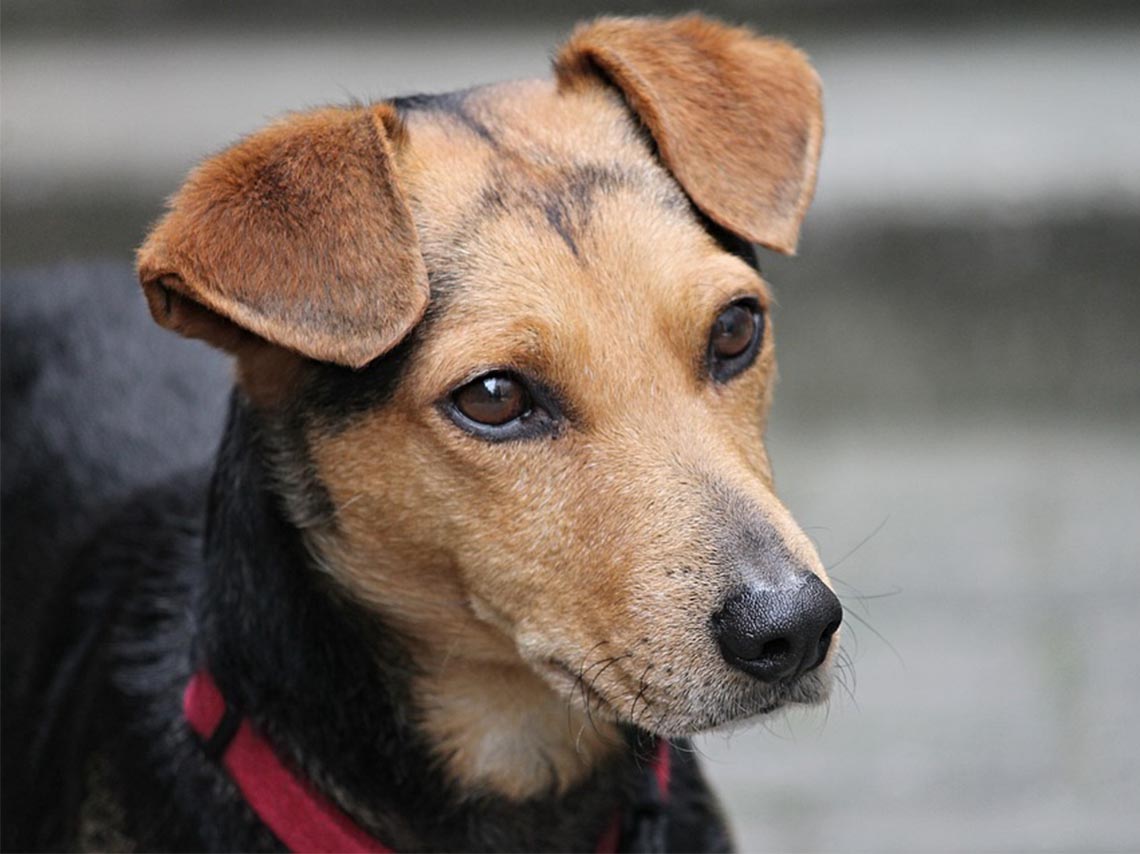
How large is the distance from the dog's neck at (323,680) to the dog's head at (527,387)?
47 mm

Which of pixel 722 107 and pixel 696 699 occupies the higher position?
pixel 722 107

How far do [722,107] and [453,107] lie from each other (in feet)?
1.79

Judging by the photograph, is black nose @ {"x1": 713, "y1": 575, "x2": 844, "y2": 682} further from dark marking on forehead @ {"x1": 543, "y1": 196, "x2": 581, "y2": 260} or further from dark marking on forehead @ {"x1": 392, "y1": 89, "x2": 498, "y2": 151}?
dark marking on forehead @ {"x1": 392, "y1": 89, "x2": 498, "y2": 151}

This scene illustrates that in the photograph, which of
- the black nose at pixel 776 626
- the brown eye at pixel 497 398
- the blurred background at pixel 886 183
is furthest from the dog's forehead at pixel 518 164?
the blurred background at pixel 886 183

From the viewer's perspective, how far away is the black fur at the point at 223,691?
3229 mm

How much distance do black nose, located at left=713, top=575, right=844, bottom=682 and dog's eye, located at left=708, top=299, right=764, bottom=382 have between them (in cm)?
55

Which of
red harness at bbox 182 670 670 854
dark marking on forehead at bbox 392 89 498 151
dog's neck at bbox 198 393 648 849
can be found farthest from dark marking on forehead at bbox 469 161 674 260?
red harness at bbox 182 670 670 854

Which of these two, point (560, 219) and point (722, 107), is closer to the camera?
point (560, 219)

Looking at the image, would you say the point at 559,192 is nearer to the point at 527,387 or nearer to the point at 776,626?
the point at 527,387

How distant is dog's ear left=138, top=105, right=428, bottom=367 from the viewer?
9.50ft

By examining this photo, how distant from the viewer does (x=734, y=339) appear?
3.21 m

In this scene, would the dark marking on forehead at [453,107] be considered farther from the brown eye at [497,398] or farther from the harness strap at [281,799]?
the harness strap at [281,799]

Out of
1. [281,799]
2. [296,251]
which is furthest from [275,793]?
[296,251]

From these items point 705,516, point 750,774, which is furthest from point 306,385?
point 750,774
